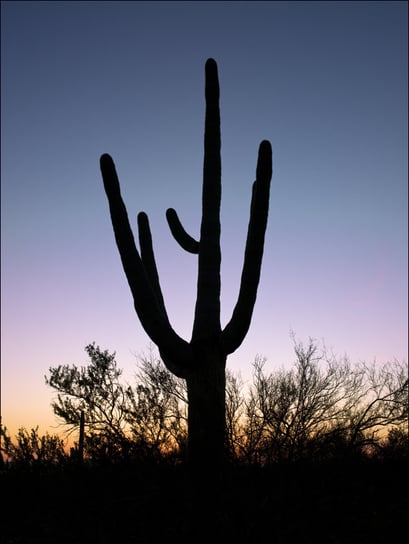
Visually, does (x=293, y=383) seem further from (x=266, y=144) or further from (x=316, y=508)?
(x=316, y=508)

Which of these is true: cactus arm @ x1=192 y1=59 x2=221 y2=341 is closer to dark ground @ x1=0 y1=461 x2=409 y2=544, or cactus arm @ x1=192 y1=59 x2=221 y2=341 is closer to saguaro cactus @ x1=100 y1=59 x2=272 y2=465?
saguaro cactus @ x1=100 y1=59 x2=272 y2=465

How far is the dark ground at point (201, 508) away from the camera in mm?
3209

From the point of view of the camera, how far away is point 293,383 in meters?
14.1

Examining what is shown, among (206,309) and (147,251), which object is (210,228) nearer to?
(206,309)

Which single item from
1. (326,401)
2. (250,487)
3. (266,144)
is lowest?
(250,487)

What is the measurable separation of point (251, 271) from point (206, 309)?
28.2 inches

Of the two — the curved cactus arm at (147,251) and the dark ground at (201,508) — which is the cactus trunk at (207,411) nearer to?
the dark ground at (201,508)

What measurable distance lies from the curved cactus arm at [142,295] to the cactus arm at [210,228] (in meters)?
0.30

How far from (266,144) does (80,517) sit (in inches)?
167

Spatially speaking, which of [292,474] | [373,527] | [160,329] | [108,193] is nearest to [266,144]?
[108,193]

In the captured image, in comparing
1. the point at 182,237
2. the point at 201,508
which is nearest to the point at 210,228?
the point at 182,237

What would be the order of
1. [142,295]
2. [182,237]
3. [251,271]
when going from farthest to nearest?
[182,237] < [142,295] < [251,271]

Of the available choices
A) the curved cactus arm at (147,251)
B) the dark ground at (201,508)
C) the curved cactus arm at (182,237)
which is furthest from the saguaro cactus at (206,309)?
the curved cactus arm at (182,237)

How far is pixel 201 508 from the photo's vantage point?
134 inches
